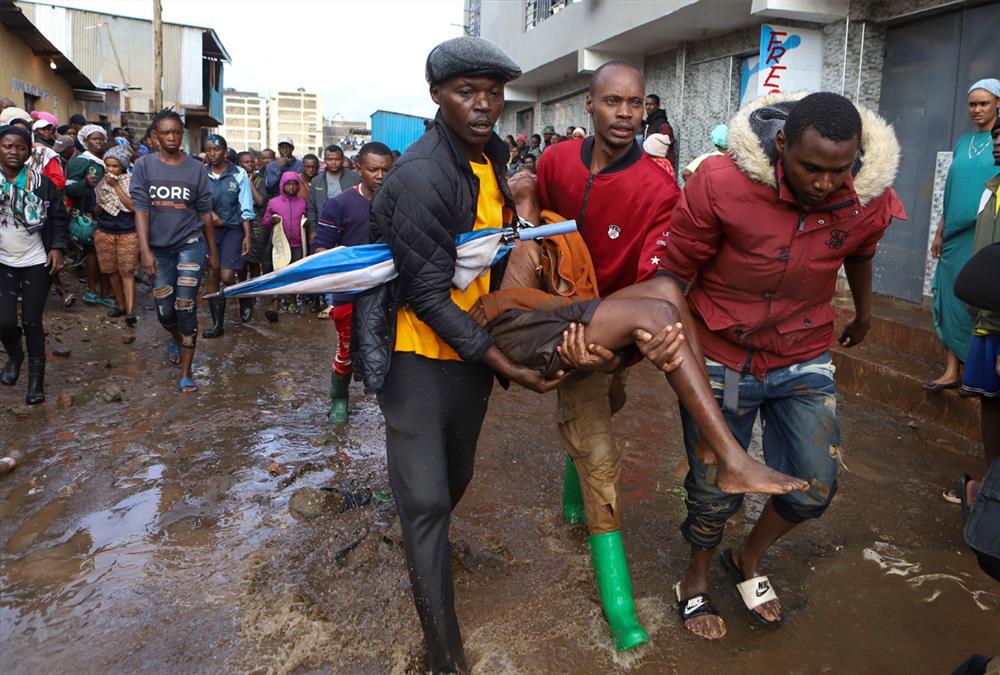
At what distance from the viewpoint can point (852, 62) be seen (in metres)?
8.68

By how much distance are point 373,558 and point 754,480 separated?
180 centimetres

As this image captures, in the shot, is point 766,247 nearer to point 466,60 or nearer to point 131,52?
point 466,60

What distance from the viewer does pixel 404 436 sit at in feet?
8.50

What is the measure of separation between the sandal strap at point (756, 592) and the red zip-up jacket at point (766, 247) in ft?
2.78


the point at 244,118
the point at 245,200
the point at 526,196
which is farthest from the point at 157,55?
the point at 244,118

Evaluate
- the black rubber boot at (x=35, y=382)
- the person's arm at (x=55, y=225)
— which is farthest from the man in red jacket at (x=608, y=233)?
the black rubber boot at (x=35, y=382)

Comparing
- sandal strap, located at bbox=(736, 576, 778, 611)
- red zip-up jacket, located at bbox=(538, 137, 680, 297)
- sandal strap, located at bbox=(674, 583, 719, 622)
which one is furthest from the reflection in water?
red zip-up jacket, located at bbox=(538, 137, 680, 297)

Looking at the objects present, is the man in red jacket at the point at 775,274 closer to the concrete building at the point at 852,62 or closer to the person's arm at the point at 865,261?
the person's arm at the point at 865,261

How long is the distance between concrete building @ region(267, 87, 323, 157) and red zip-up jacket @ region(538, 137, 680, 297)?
111222mm

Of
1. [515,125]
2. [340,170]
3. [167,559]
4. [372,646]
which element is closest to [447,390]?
[372,646]

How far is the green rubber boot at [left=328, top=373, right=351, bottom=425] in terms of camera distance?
5.55 metres

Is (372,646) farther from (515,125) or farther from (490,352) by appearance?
(515,125)

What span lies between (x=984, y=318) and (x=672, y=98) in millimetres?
9379

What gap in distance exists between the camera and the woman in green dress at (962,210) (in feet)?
16.0
